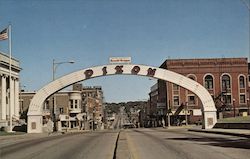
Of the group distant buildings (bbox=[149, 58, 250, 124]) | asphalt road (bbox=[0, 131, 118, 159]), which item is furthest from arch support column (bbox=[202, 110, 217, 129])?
distant buildings (bbox=[149, 58, 250, 124])

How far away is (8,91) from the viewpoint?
2936 inches

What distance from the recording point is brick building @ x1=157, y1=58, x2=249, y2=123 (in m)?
89.4

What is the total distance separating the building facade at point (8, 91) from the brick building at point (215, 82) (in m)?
30.5

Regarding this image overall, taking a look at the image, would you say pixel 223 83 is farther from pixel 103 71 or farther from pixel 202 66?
pixel 103 71

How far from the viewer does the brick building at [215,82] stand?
3519 inches

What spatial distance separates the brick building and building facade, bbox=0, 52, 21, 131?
30.5 meters

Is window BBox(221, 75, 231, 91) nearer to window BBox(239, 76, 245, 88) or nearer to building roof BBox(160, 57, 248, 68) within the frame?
window BBox(239, 76, 245, 88)

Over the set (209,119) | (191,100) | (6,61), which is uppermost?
(6,61)

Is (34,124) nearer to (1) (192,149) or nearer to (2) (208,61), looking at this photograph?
(1) (192,149)

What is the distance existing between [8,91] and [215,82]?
41305 mm

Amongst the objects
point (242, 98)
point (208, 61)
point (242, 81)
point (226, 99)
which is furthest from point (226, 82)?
point (208, 61)

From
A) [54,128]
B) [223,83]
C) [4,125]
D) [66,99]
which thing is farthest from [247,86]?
[4,125]

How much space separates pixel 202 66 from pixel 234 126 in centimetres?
4534

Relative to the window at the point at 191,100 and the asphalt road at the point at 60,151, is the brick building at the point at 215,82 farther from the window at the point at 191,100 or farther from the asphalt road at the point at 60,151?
the asphalt road at the point at 60,151
